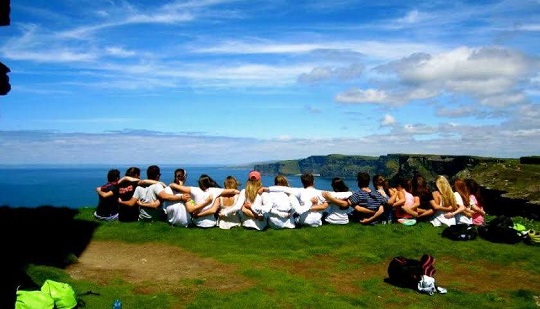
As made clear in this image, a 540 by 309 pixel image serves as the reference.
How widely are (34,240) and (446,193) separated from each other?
14.7 meters

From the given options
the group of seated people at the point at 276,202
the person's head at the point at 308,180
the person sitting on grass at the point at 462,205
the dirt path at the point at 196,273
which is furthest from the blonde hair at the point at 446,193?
the person's head at the point at 308,180

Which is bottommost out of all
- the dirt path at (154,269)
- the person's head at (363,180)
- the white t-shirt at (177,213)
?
the dirt path at (154,269)

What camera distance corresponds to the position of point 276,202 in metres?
16.1

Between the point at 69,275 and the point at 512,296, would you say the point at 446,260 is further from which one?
the point at 69,275

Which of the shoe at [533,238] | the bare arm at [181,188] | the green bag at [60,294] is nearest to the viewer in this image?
the green bag at [60,294]

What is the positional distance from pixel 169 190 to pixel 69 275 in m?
6.19

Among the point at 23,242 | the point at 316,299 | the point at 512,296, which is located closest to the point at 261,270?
the point at 316,299

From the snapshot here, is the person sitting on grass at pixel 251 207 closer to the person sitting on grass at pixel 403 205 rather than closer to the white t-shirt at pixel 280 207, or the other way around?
the white t-shirt at pixel 280 207

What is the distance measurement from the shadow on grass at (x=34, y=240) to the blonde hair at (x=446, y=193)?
1317 cm

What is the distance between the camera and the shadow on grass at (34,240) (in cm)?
831

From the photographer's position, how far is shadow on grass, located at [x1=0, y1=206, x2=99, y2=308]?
27.3 ft

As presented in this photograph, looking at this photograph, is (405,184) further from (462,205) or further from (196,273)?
(196,273)

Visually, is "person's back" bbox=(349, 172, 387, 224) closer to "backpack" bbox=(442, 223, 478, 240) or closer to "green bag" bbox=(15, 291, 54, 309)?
"backpack" bbox=(442, 223, 478, 240)

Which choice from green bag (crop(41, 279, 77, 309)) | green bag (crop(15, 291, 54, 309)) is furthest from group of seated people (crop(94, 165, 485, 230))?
green bag (crop(15, 291, 54, 309))
